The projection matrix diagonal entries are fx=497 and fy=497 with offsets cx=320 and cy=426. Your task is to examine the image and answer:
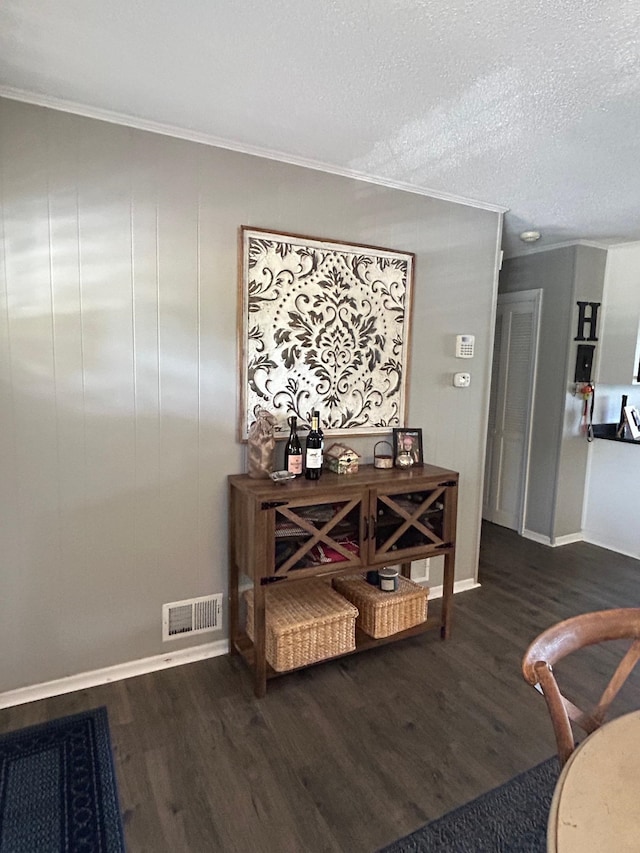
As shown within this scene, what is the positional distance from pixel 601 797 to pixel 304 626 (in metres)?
1.58

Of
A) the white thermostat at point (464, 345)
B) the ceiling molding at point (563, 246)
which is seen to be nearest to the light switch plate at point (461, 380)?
the white thermostat at point (464, 345)

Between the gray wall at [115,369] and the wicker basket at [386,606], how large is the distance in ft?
2.48

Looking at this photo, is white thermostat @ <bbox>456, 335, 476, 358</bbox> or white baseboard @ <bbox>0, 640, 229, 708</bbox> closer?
white baseboard @ <bbox>0, 640, 229, 708</bbox>

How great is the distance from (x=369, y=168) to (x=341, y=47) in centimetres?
101

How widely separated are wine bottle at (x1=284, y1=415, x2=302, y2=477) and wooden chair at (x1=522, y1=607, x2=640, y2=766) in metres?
1.46

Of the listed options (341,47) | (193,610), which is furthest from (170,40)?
(193,610)

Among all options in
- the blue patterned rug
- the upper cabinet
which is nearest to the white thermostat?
the upper cabinet

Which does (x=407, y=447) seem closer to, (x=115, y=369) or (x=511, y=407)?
(x=115, y=369)

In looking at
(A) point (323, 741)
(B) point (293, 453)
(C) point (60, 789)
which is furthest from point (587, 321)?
(C) point (60, 789)

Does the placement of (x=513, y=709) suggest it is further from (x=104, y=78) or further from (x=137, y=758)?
(x=104, y=78)

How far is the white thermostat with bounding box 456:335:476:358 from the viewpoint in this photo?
311 cm

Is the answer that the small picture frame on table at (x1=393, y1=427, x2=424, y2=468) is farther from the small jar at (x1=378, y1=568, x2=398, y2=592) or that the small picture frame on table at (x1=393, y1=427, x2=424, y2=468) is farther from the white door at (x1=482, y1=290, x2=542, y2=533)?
the white door at (x1=482, y1=290, x2=542, y2=533)

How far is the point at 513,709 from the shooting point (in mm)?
2197

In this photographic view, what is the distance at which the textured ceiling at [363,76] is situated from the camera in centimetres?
145
